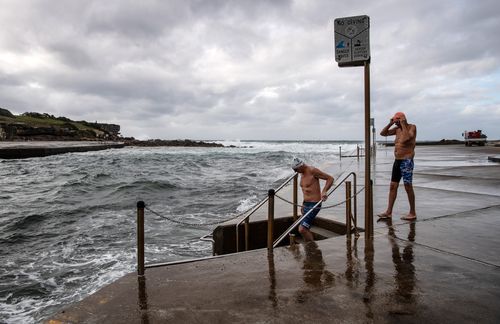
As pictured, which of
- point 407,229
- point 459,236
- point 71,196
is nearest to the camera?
point 459,236

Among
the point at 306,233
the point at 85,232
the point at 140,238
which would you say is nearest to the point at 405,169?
the point at 306,233

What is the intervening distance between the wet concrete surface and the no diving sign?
2533mm

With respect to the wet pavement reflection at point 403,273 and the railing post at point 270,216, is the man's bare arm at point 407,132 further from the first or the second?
the railing post at point 270,216

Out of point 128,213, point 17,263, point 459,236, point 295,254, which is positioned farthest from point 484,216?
point 128,213

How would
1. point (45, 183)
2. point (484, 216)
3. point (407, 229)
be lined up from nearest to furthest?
point (407, 229) < point (484, 216) < point (45, 183)

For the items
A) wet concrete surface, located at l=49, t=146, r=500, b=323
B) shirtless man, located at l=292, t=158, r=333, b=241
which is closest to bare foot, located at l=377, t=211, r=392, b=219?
wet concrete surface, located at l=49, t=146, r=500, b=323

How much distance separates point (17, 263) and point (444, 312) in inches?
295

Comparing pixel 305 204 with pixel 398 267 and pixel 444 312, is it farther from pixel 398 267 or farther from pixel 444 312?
pixel 444 312

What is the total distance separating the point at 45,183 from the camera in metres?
19.4

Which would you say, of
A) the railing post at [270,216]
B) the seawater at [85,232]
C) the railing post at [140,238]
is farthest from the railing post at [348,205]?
the railing post at [140,238]

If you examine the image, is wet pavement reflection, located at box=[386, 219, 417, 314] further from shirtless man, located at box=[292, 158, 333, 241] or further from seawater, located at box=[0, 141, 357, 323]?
seawater, located at box=[0, 141, 357, 323]

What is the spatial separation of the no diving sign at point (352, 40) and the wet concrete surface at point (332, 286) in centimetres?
253

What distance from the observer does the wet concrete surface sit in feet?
9.88

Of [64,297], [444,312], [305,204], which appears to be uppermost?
[305,204]
